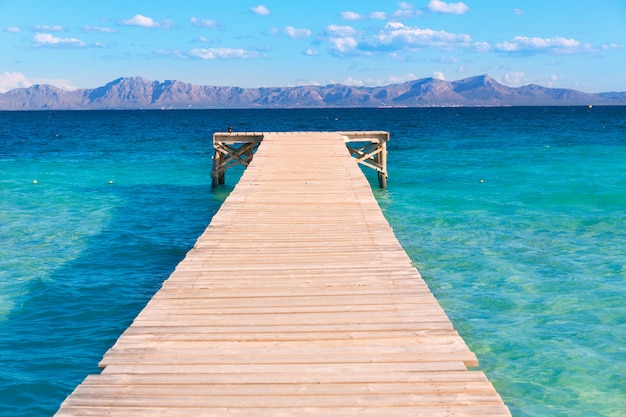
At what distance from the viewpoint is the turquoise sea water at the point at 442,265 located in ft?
26.1

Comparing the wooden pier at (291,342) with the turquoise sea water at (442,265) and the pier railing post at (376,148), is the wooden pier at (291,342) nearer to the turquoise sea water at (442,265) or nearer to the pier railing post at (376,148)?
the turquoise sea water at (442,265)

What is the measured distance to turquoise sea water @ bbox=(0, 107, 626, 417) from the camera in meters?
7.95

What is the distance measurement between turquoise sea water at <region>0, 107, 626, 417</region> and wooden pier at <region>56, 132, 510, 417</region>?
2.10 meters

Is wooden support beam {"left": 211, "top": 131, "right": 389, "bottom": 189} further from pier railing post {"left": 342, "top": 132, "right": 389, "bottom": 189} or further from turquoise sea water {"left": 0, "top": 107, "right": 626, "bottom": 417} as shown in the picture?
turquoise sea water {"left": 0, "top": 107, "right": 626, "bottom": 417}

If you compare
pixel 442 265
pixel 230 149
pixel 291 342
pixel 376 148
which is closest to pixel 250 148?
pixel 230 149

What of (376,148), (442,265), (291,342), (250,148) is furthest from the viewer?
(250,148)

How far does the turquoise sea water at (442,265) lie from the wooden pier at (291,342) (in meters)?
2.10

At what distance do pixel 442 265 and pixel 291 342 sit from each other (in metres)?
7.78

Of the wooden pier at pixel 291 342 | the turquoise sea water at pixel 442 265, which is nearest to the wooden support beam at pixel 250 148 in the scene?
the turquoise sea water at pixel 442 265

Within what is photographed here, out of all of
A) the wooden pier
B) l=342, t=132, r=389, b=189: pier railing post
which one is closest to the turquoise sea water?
l=342, t=132, r=389, b=189: pier railing post

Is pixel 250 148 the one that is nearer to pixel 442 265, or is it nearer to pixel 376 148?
pixel 376 148

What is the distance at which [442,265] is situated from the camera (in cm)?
1273

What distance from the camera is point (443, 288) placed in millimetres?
11242

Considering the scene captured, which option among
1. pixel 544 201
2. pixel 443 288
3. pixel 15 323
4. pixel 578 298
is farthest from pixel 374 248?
pixel 544 201
